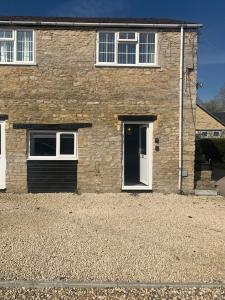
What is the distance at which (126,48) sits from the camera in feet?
43.4

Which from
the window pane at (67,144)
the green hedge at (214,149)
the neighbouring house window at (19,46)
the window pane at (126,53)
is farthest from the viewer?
the green hedge at (214,149)

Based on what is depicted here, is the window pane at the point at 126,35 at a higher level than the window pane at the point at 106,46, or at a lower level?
higher

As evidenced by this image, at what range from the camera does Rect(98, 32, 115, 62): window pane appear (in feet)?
43.1

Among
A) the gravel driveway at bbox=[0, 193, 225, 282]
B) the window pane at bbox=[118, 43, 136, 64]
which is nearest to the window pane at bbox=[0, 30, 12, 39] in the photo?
the window pane at bbox=[118, 43, 136, 64]

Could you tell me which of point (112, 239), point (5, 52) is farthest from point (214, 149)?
point (112, 239)

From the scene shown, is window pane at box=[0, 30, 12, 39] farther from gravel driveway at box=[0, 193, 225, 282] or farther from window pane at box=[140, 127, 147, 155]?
window pane at box=[140, 127, 147, 155]

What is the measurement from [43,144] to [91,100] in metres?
2.41

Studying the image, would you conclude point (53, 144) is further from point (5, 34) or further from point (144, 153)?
point (5, 34)

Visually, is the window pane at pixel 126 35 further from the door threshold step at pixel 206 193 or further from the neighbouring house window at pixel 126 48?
the door threshold step at pixel 206 193

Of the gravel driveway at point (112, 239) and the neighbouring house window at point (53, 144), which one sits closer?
the gravel driveway at point (112, 239)

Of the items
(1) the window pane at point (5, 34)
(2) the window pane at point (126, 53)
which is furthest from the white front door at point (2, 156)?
(2) the window pane at point (126, 53)

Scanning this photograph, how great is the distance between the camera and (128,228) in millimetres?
8523

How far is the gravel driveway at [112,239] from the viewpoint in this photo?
19.2 ft

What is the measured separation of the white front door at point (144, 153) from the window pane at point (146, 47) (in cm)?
247
